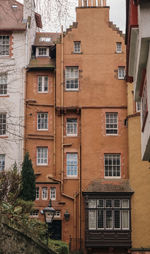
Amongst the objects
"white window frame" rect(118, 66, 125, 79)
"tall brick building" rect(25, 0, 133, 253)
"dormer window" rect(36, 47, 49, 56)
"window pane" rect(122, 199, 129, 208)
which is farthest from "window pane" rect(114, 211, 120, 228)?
Answer: "dormer window" rect(36, 47, 49, 56)

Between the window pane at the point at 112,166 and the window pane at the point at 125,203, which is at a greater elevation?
the window pane at the point at 112,166

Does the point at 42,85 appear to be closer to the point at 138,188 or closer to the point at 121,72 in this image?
the point at 121,72

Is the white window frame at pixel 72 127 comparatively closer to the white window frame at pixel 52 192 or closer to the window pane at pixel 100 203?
the white window frame at pixel 52 192

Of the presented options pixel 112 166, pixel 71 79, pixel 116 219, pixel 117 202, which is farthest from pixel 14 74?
pixel 116 219

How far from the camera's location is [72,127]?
108 feet

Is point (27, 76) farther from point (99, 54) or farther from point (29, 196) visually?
point (29, 196)

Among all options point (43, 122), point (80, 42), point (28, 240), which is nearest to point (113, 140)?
point (43, 122)

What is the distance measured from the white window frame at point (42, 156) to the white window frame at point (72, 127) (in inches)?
77.7

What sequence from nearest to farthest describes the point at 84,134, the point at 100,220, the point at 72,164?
the point at 100,220 → the point at 84,134 → the point at 72,164

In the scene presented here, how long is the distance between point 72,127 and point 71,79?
11.1 feet

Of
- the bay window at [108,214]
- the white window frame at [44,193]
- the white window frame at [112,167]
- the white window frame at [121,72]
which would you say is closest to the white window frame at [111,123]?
the white window frame at [112,167]

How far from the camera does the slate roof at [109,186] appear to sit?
99.9 feet

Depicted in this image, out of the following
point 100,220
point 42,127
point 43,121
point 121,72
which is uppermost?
point 121,72

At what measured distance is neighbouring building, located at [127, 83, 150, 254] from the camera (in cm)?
2956
